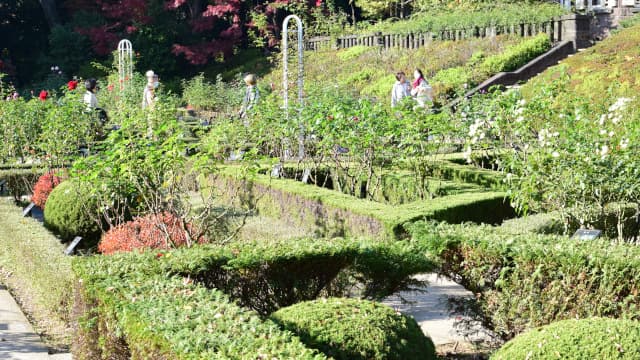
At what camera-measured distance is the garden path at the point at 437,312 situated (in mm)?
5469

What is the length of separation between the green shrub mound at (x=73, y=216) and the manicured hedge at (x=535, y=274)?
4286mm

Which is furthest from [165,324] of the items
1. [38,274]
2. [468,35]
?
[468,35]

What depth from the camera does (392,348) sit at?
12.9 ft

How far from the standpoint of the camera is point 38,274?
22.0 ft

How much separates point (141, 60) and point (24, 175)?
19.0 meters

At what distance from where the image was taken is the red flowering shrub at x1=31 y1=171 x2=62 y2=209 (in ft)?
33.0

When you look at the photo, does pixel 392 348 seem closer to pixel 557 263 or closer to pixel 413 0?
pixel 557 263

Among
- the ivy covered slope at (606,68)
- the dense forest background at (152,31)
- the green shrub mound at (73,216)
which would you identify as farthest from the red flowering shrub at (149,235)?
the dense forest background at (152,31)

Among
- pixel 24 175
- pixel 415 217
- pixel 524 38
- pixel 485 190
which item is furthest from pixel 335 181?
pixel 524 38

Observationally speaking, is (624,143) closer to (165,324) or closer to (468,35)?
(165,324)

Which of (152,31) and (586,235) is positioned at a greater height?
(152,31)

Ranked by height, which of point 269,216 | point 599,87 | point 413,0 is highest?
point 413,0

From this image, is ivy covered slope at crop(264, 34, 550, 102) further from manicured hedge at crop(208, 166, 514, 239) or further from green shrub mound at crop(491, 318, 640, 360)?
green shrub mound at crop(491, 318, 640, 360)

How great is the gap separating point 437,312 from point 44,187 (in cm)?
577
